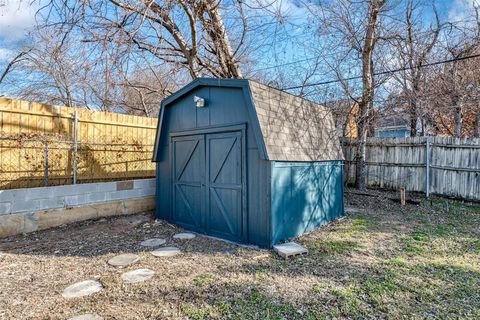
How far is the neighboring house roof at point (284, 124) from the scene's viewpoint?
465cm

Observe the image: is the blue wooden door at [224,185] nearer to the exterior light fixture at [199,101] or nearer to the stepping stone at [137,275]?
the exterior light fixture at [199,101]

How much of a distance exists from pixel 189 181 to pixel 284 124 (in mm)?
2127

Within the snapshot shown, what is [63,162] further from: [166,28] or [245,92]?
[245,92]

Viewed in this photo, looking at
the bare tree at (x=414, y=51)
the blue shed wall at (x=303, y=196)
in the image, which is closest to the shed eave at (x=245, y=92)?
the blue shed wall at (x=303, y=196)

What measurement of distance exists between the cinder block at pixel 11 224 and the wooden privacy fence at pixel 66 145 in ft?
2.37

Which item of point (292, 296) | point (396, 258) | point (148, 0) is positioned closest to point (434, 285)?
point (396, 258)

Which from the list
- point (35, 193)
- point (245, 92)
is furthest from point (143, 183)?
point (245, 92)

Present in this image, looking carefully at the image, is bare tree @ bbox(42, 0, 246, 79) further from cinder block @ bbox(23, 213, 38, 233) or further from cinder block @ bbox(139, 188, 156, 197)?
cinder block @ bbox(23, 213, 38, 233)

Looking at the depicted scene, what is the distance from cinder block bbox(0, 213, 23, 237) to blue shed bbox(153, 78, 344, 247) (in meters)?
2.46

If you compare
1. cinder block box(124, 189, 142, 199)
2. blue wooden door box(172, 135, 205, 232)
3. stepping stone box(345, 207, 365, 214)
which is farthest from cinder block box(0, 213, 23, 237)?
stepping stone box(345, 207, 365, 214)

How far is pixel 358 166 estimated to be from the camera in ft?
30.2

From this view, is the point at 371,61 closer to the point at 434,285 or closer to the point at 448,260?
the point at 448,260

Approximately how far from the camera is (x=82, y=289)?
10.7 feet

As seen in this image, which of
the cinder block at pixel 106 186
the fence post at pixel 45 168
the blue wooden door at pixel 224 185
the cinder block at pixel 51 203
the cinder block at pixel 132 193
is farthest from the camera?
the cinder block at pixel 132 193
